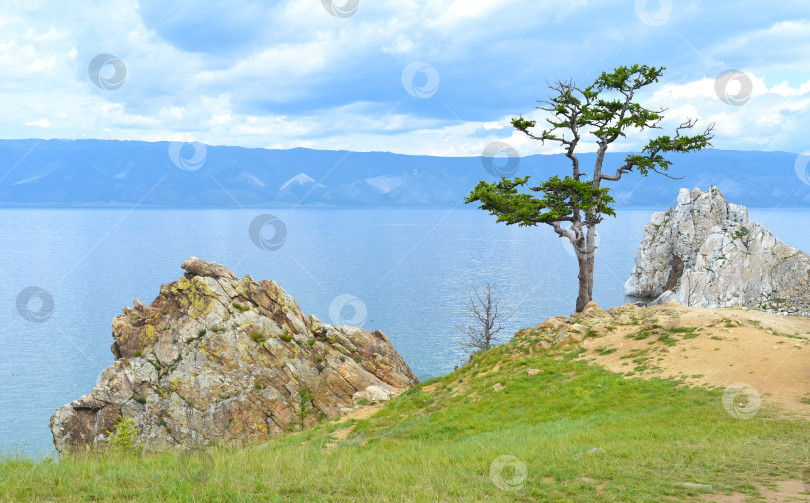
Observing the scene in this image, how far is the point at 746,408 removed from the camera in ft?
63.6

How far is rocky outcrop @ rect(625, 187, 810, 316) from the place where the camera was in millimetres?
78750

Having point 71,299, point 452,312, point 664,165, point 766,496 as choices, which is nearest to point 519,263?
point 452,312

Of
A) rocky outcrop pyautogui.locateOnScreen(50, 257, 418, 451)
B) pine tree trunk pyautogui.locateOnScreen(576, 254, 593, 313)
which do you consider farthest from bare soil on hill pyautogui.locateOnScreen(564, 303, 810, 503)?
rocky outcrop pyautogui.locateOnScreen(50, 257, 418, 451)

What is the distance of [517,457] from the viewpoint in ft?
46.5

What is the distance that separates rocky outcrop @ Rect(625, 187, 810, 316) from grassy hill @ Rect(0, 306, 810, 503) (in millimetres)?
61610

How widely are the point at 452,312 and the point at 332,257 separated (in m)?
88.9

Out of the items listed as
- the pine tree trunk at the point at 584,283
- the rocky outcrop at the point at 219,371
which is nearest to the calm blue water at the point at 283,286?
the rocky outcrop at the point at 219,371

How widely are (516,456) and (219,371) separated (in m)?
32.9

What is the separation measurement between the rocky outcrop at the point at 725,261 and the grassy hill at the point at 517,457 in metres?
61.6

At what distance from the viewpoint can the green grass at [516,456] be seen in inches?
422

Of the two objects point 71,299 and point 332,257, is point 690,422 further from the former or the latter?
point 332,257

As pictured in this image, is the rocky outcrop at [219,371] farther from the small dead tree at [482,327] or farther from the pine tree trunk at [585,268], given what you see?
the pine tree trunk at [585,268]

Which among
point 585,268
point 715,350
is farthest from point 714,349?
point 585,268

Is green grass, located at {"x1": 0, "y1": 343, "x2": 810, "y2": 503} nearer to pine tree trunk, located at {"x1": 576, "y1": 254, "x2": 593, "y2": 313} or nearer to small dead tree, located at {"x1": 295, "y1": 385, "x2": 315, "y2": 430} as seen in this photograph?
pine tree trunk, located at {"x1": 576, "y1": 254, "x2": 593, "y2": 313}
